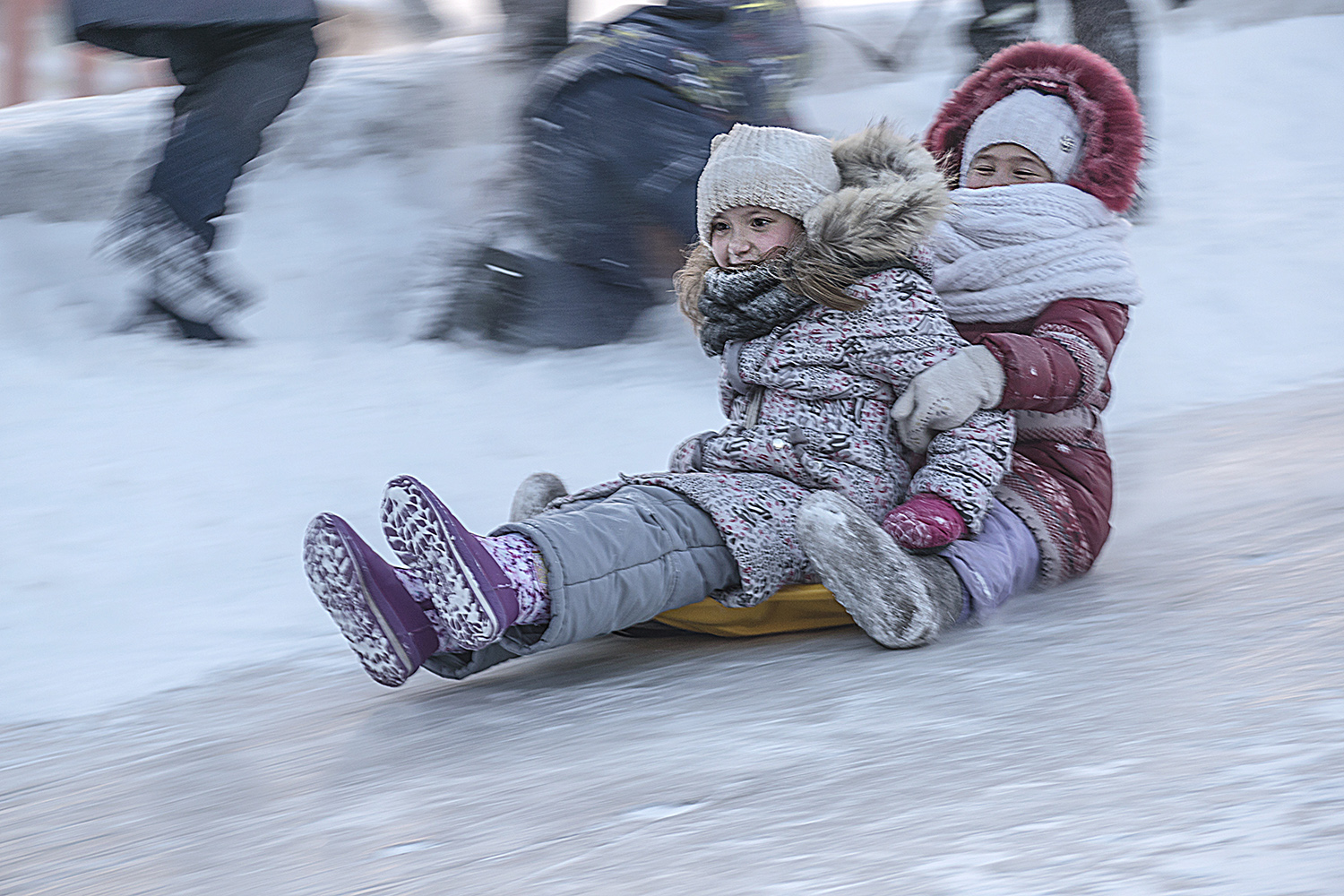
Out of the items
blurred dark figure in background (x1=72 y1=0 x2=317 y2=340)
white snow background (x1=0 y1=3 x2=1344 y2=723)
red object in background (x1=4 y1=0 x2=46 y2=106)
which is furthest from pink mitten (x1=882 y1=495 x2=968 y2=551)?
red object in background (x1=4 y1=0 x2=46 y2=106)

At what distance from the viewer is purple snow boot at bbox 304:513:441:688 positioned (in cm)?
144

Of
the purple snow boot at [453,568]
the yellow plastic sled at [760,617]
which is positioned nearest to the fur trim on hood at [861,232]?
the yellow plastic sled at [760,617]

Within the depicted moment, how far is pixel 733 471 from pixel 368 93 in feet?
9.60

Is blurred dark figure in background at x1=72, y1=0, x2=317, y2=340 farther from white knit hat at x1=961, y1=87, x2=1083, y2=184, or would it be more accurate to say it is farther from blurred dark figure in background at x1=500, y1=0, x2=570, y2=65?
white knit hat at x1=961, y1=87, x2=1083, y2=184

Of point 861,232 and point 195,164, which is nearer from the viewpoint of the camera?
point 861,232

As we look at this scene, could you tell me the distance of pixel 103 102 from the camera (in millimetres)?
4043

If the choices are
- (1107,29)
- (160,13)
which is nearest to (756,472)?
(160,13)

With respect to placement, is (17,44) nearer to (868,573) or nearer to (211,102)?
(211,102)

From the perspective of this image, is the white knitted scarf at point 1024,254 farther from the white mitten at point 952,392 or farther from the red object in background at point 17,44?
the red object in background at point 17,44

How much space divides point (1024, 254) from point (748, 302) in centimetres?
46

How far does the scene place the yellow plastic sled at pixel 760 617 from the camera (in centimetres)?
173

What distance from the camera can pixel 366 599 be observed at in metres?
1.44

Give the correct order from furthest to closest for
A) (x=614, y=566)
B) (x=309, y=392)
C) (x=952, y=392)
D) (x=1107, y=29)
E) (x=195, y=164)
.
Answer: (x=1107, y=29), (x=195, y=164), (x=309, y=392), (x=952, y=392), (x=614, y=566)

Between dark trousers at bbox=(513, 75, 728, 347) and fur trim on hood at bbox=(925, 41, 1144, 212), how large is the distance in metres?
1.39
